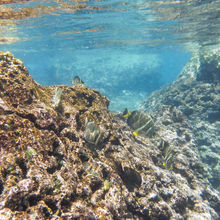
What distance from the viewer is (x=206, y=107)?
12.7 meters

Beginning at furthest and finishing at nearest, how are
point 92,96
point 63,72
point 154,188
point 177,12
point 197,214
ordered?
1. point 63,72
2. point 177,12
3. point 92,96
4. point 197,214
5. point 154,188

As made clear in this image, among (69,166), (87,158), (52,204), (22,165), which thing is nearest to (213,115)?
(87,158)

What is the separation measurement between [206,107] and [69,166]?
1261 centimetres

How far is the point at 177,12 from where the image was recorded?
14.6 meters

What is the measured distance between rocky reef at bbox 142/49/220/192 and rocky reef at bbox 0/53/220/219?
5978 millimetres

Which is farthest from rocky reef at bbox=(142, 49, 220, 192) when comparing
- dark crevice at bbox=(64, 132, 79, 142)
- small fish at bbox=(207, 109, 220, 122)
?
dark crevice at bbox=(64, 132, 79, 142)

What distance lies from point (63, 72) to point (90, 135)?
34.1 m

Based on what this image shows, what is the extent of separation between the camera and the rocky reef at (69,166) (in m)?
1.97

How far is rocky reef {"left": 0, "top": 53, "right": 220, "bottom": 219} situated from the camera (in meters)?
1.97

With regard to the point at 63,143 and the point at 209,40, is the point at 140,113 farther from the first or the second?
the point at 209,40

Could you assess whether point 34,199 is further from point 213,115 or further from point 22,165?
point 213,115

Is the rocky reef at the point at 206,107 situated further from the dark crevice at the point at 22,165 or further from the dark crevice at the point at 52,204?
the dark crevice at the point at 22,165

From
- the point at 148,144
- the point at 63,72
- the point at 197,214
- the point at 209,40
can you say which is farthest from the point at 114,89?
the point at 197,214

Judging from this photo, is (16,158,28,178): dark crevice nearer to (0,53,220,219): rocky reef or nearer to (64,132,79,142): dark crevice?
(0,53,220,219): rocky reef
